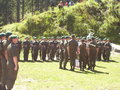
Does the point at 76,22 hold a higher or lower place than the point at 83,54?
higher

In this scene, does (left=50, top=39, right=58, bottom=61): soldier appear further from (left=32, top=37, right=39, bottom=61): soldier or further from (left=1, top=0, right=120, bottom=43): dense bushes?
(left=1, top=0, right=120, bottom=43): dense bushes

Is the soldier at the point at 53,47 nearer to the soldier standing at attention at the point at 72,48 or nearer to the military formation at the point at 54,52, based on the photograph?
the military formation at the point at 54,52

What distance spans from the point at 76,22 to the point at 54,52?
494 inches

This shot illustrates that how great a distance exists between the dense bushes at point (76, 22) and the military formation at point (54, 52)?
27.1ft

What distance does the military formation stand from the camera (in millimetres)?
9625

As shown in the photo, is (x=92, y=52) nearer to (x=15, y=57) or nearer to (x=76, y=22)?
(x=15, y=57)

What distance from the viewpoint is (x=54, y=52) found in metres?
24.4

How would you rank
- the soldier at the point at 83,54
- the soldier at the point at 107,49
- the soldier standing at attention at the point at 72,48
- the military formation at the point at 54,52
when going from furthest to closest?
the soldier at the point at 107,49, the soldier at the point at 83,54, the soldier standing at attention at the point at 72,48, the military formation at the point at 54,52

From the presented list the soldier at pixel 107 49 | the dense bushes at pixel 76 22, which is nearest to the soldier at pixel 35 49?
the soldier at pixel 107 49

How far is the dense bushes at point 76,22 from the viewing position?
3544 cm

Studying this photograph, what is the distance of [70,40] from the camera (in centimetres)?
1706

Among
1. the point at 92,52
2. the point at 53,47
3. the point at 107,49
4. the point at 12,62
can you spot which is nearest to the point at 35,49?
the point at 53,47

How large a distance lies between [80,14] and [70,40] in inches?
824

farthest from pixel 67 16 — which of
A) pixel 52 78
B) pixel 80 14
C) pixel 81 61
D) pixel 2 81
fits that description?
pixel 2 81
